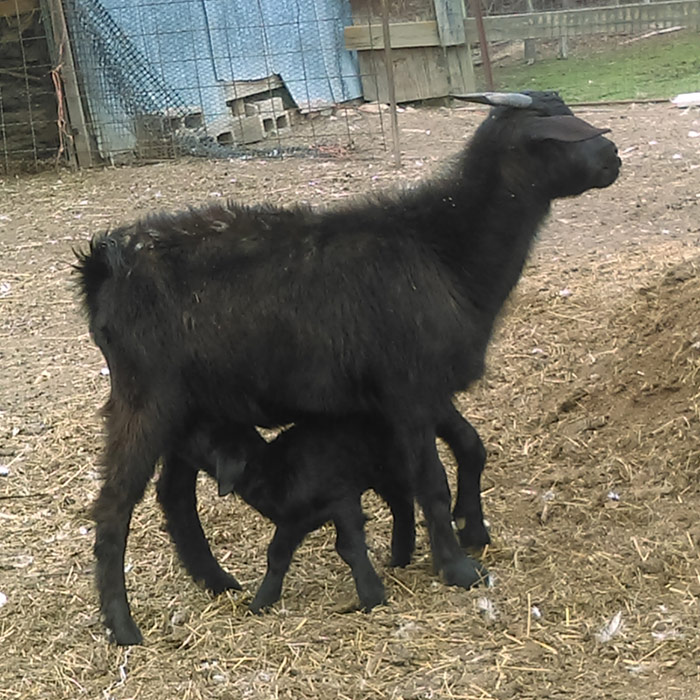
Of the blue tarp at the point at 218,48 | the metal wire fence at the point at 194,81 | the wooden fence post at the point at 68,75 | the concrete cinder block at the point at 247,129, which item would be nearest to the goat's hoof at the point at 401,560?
the metal wire fence at the point at 194,81

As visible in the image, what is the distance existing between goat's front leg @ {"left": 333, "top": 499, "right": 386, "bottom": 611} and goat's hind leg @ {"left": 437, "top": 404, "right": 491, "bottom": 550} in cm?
59

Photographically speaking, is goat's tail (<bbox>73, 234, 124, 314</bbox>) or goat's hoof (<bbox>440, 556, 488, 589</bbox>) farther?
goat's hoof (<bbox>440, 556, 488, 589</bbox>)

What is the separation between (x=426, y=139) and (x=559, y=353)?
6.79 meters

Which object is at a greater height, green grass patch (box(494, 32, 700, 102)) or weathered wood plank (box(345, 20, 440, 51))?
weathered wood plank (box(345, 20, 440, 51))

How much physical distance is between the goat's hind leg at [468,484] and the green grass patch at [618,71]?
10910 mm

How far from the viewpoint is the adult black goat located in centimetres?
413

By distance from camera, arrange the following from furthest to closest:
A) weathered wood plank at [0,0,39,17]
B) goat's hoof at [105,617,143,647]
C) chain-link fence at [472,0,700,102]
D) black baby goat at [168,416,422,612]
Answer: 1. chain-link fence at [472,0,700,102]
2. weathered wood plank at [0,0,39,17]
3. black baby goat at [168,416,422,612]
4. goat's hoof at [105,617,143,647]

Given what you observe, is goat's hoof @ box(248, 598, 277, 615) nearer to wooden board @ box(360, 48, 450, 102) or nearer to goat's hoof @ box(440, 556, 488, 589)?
goat's hoof @ box(440, 556, 488, 589)

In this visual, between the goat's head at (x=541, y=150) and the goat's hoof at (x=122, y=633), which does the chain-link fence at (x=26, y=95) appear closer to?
the goat's head at (x=541, y=150)

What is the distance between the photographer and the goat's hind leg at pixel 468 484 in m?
4.64

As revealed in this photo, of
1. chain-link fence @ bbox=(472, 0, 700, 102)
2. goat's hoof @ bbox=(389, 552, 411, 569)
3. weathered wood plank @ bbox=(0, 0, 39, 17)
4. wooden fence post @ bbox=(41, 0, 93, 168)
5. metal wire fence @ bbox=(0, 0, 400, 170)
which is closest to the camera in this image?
goat's hoof @ bbox=(389, 552, 411, 569)

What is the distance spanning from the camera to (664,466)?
16.8 feet

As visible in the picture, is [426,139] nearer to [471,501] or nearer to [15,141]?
[15,141]

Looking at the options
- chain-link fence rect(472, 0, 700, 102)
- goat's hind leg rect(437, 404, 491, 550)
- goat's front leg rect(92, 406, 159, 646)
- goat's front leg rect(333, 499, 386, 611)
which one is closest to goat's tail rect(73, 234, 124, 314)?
goat's front leg rect(92, 406, 159, 646)
